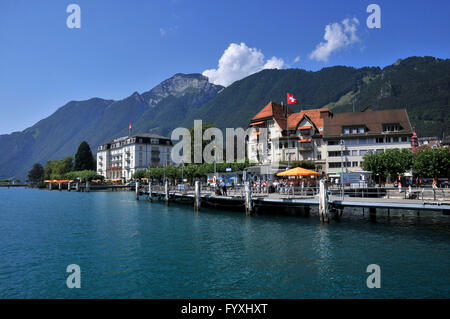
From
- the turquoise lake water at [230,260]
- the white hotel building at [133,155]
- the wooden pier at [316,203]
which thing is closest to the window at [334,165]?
the wooden pier at [316,203]

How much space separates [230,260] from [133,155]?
385 feet

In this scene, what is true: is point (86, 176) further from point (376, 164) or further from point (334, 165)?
point (376, 164)

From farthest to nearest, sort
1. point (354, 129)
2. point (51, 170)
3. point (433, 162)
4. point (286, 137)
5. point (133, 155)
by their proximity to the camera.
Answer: point (51, 170) → point (133, 155) → point (286, 137) → point (354, 129) → point (433, 162)

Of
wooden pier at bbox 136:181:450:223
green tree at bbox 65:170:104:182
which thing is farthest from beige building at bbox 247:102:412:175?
green tree at bbox 65:170:104:182

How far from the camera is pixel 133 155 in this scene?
129m

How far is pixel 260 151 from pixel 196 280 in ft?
229

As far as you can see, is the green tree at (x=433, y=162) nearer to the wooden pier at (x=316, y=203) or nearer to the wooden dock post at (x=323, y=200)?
the wooden pier at (x=316, y=203)

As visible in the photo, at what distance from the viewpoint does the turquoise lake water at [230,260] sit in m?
13.5

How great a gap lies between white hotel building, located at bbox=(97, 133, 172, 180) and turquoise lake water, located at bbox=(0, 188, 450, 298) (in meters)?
101

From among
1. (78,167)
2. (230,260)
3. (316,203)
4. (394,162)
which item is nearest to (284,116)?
(394,162)

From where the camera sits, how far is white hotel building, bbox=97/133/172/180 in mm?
129625

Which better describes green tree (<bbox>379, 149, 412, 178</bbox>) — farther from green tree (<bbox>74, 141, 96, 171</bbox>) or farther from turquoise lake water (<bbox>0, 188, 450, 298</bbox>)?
green tree (<bbox>74, 141, 96, 171</bbox>)
